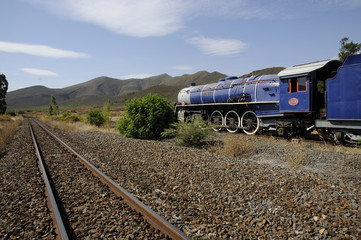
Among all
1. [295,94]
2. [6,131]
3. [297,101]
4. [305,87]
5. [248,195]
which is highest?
[305,87]

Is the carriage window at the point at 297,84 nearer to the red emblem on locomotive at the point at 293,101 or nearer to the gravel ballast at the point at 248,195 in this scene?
the red emblem on locomotive at the point at 293,101

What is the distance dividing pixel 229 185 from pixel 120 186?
2.35 meters

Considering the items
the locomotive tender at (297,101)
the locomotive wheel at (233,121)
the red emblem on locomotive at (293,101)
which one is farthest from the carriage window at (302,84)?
the locomotive wheel at (233,121)

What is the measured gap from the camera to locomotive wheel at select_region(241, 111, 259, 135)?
12.9 meters

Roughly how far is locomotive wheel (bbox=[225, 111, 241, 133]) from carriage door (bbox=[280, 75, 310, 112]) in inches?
144

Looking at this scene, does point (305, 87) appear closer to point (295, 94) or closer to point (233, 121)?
point (295, 94)

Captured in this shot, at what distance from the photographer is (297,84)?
10.0 metres

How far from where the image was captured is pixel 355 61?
8102mm

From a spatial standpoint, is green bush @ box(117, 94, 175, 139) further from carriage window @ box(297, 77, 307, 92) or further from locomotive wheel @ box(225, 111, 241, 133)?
carriage window @ box(297, 77, 307, 92)

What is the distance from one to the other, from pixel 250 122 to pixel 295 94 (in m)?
3.44

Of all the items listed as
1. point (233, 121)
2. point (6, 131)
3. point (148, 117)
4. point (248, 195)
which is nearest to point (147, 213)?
point (248, 195)

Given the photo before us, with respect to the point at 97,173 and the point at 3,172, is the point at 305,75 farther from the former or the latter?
the point at 3,172

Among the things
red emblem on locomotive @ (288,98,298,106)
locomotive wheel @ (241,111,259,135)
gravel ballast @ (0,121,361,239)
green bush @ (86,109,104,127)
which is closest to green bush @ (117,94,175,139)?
locomotive wheel @ (241,111,259,135)

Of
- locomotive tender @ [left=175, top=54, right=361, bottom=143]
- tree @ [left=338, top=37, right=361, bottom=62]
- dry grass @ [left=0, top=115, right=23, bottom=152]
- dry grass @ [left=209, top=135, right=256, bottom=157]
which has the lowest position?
dry grass @ [left=209, top=135, right=256, bottom=157]
